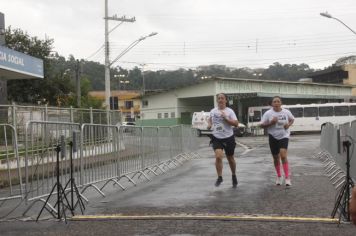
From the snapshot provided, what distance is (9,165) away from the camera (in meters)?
8.84

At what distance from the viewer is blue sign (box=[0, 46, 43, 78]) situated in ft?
68.0

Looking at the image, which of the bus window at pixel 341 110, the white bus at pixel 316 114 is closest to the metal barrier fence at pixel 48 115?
the white bus at pixel 316 114

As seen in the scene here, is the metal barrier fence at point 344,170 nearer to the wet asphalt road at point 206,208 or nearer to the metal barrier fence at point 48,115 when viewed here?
the wet asphalt road at point 206,208

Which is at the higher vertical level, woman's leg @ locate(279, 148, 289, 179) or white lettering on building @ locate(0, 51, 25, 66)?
white lettering on building @ locate(0, 51, 25, 66)

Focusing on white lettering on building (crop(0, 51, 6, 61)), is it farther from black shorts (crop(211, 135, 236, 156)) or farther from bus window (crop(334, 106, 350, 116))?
bus window (crop(334, 106, 350, 116))

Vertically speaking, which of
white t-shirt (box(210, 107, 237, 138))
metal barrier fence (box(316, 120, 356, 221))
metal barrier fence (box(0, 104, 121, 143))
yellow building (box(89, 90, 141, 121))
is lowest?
metal barrier fence (box(316, 120, 356, 221))

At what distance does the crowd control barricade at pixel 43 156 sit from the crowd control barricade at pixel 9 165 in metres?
0.15

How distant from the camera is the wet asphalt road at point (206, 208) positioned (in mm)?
6898

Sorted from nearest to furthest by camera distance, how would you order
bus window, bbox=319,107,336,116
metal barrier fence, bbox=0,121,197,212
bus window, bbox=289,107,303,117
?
metal barrier fence, bbox=0,121,197,212 < bus window, bbox=319,107,336,116 < bus window, bbox=289,107,303,117

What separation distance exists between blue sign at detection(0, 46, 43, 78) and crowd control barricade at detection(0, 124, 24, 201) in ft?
39.7

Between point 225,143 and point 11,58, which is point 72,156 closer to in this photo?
point 225,143

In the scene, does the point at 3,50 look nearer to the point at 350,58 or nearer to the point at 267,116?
the point at 267,116

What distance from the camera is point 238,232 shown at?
668cm

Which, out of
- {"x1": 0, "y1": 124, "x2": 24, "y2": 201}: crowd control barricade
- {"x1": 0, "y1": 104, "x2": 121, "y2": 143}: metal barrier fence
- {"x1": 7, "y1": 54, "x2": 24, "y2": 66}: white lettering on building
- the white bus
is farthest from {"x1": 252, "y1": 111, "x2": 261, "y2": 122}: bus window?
{"x1": 0, "y1": 124, "x2": 24, "y2": 201}: crowd control barricade
